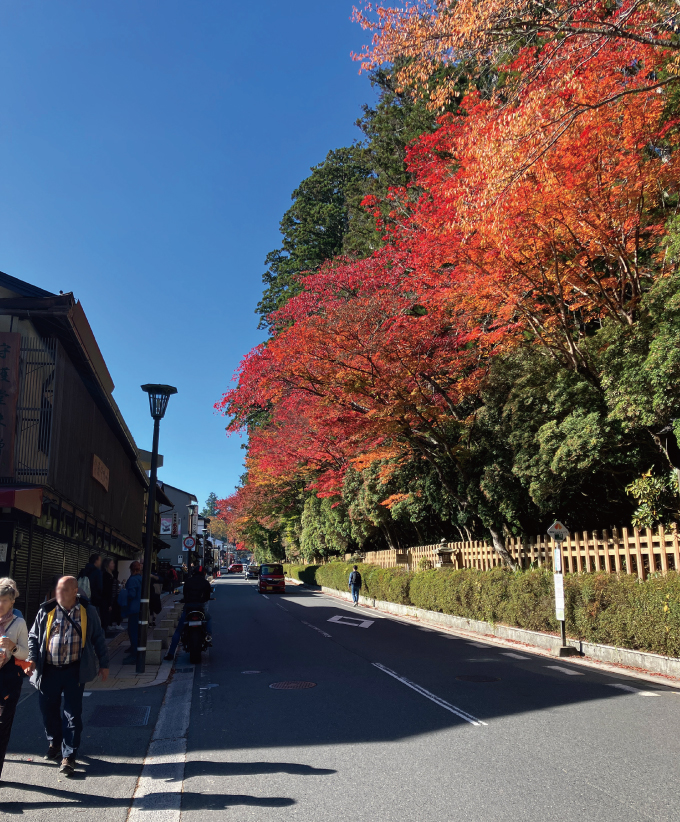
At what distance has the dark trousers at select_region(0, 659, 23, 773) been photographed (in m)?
4.60

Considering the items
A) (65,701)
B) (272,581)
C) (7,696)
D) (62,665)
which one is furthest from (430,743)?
(272,581)

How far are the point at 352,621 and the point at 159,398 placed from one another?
1096 centimetres

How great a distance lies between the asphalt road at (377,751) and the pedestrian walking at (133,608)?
2343mm

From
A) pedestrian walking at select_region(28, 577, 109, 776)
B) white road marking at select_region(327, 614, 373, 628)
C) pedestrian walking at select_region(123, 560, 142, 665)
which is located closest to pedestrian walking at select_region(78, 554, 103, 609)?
pedestrian walking at select_region(123, 560, 142, 665)

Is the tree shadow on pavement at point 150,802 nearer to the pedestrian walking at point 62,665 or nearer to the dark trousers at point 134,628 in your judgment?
the pedestrian walking at point 62,665

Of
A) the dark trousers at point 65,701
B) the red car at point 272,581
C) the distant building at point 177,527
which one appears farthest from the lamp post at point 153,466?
the distant building at point 177,527

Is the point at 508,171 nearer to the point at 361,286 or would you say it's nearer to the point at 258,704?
the point at 258,704

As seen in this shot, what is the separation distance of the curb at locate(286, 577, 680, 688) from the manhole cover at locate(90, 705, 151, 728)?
744 centimetres

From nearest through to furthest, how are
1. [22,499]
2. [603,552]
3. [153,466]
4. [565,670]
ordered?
1. [565,670]
2. [22,499]
3. [153,466]
4. [603,552]

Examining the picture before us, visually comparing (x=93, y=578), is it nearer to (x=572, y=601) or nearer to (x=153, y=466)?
(x=153, y=466)

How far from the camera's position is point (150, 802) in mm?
4695

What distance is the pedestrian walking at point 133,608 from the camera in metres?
12.2

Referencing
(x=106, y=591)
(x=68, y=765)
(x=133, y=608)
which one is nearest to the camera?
(x=68, y=765)

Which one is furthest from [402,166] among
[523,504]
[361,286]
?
[523,504]
